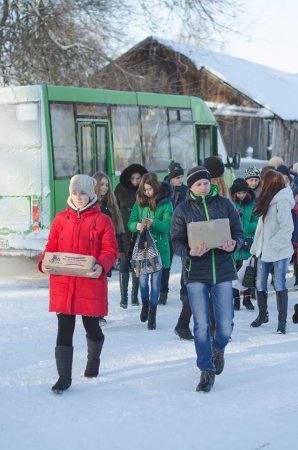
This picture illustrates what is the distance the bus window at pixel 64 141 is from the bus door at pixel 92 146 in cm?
19

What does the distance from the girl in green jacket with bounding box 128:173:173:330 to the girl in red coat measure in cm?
242

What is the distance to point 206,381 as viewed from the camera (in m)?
5.94

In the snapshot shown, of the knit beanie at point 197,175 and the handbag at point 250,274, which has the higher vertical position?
the knit beanie at point 197,175

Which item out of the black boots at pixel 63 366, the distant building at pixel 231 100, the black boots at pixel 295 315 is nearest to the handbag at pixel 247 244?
the black boots at pixel 295 315

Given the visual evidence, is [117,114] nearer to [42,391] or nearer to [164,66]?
[42,391]

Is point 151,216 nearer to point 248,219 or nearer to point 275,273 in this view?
point 248,219

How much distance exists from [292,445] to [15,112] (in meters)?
8.82

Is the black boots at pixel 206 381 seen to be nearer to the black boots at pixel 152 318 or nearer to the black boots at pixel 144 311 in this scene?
the black boots at pixel 152 318

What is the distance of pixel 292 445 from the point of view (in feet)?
15.9

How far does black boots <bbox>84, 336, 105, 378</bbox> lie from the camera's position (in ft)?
20.2

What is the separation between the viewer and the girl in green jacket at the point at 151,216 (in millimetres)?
8344

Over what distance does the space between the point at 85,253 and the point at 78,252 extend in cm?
5

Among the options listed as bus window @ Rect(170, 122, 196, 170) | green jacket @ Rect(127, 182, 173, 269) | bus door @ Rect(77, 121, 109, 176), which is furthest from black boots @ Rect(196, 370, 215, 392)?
bus window @ Rect(170, 122, 196, 170)

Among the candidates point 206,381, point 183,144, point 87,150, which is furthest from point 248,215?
point 183,144
